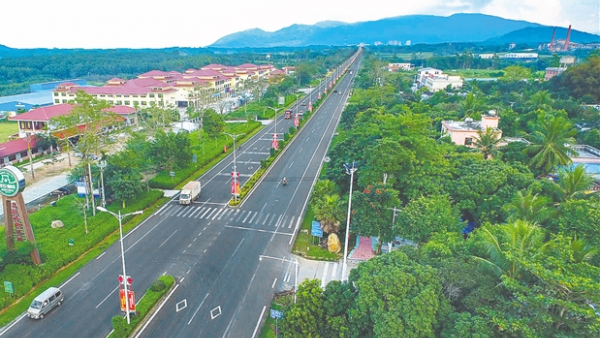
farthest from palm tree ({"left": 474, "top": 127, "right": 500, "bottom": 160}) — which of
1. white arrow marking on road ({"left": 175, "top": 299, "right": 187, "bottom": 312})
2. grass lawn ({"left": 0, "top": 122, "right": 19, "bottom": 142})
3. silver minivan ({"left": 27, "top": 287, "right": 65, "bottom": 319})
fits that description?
grass lawn ({"left": 0, "top": 122, "right": 19, "bottom": 142})

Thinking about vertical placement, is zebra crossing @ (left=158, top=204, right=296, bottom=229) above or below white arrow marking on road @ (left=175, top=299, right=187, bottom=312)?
above

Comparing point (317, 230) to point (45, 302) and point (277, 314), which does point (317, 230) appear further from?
point (45, 302)

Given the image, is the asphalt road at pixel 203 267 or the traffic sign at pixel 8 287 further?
the traffic sign at pixel 8 287

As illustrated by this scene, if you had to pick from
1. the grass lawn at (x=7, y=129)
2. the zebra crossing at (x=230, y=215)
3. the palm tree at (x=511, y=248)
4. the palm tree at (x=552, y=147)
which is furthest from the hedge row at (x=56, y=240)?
the grass lawn at (x=7, y=129)

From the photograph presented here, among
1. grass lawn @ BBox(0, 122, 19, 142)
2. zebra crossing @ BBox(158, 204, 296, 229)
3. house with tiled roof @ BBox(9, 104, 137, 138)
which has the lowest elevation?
grass lawn @ BBox(0, 122, 19, 142)

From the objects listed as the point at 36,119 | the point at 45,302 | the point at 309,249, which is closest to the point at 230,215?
the point at 309,249

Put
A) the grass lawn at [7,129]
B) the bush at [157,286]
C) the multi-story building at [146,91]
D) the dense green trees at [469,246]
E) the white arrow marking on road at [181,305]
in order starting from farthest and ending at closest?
1. the multi-story building at [146,91]
2. the grass lawn at [7,129]
3. the bush at [157,286]
4. the white arrow marking on road at [181,305]
5. the dense green trees at [469,246]

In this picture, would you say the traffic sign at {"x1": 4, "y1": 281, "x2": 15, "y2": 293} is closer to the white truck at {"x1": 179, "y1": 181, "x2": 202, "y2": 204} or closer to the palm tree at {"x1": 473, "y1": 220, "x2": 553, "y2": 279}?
the white truck at {"x1": 179, "y1": 181, "x2": 202, "y2": 204}

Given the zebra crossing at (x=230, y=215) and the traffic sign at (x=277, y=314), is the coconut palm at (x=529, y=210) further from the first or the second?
the zebra crossing at (x=230, y=215)
